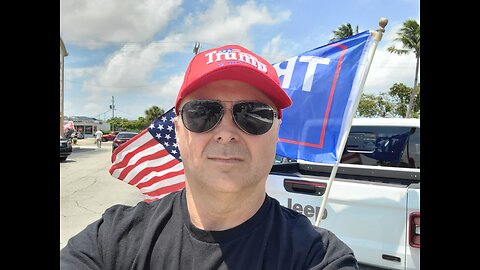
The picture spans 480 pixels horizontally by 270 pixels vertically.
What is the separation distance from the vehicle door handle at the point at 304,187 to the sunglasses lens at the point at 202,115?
1993 mm

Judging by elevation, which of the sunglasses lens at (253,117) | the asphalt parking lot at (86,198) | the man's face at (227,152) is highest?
Answer: the sunglasses lens at (253,117)

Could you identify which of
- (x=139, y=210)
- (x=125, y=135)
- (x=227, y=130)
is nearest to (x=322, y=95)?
(x=227, y=130)

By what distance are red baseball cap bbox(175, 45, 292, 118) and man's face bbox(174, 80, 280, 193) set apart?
4 centimetres

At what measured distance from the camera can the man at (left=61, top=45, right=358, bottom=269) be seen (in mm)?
1213

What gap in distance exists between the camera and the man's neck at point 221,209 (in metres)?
1.30

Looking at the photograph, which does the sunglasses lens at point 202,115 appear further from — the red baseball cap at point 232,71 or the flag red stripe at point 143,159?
the flag red stripe at point 143,159

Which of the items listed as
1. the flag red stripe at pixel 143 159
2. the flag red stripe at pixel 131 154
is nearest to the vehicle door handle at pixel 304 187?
the flag red stripe at pixel 143 159

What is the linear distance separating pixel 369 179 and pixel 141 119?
7247 cm

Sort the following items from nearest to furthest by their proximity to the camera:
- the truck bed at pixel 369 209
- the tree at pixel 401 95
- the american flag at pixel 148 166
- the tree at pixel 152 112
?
the truck bed at pixel 369 209
the american flag at pixel 148 166
the tree at pixel 401 95
the tree at pixel 152 112

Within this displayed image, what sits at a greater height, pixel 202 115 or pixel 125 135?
pixel 202 115

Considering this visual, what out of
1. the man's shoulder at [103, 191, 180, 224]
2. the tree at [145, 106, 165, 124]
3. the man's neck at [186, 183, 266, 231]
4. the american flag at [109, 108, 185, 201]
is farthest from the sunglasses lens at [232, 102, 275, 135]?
the tree at [145, 106, 165, 124]

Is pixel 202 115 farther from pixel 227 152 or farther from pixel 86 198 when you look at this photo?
pixel 86 198

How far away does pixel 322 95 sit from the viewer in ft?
10.7
